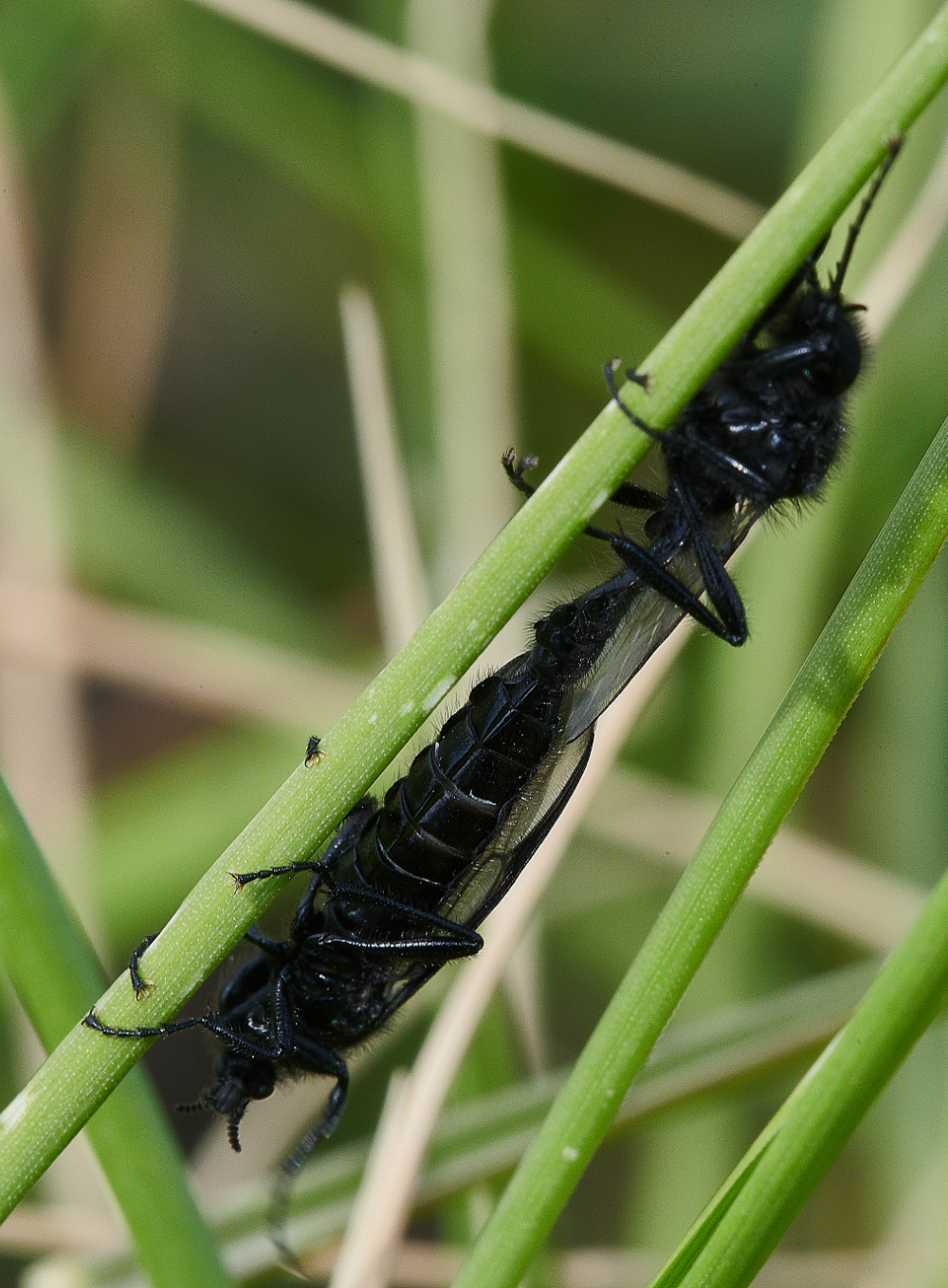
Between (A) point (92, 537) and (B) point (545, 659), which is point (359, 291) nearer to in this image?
(A) point (92, 537)

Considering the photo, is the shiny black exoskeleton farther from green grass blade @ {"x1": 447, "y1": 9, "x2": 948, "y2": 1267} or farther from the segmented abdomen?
green grass blade @ {"x1": 447, "y1": 9, "x2": 948, "y2": 1267}

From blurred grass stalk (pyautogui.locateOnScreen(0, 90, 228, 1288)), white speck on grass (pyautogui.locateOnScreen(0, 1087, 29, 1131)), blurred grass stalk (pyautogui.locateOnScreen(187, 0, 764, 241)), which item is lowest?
white speck on grass (pyautogui.locateOnScreen(0, 1087, 29, 1131))

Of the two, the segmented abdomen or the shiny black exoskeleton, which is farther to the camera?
the segmented abdomen

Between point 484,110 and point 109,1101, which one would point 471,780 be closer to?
point 109,1101

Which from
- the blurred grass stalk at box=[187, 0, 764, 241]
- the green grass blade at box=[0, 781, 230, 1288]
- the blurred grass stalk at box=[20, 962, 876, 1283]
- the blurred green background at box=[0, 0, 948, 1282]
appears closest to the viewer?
the green grass blade at box=[0, 781, 230, 1288]

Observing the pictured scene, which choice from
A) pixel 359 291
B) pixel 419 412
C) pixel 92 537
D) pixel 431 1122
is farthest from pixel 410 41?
pixel 431 1122

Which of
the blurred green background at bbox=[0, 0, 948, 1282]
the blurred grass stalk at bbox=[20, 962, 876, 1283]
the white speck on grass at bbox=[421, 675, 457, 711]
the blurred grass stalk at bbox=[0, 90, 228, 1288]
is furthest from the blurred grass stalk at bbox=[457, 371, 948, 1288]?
the blurred grass stalk at bbox=[0, 90, 228, 1288]

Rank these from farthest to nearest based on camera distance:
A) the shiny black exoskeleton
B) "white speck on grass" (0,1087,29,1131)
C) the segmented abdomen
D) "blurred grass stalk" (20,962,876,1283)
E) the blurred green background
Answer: the blurred green background, "blurred grass stalk" (20,962,876,1283), the segmented abdomen, the shiny black exoskeleton, "white speck on grass" (0,1087,29,1131)
